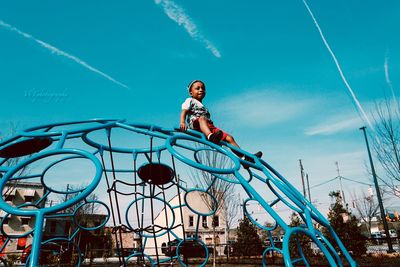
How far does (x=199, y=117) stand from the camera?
145 inches

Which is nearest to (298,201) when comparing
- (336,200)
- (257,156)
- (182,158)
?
(257,156)

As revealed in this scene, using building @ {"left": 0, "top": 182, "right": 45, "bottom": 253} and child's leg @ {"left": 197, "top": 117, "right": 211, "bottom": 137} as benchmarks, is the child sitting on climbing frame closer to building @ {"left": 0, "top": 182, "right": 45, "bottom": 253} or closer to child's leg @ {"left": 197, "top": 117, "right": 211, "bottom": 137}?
child's leg @ {"left": 197, "top": 117, "right": 211, "bottom": 137}

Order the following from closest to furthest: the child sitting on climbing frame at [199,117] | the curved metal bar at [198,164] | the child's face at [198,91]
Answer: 1. the curved metal bar at [198,164]
2. the child sitting on climbing frame at [199,117]
3. the child's face at [198,91]

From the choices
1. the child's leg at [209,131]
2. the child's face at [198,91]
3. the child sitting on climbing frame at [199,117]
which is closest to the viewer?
the child's leg at [209,131]

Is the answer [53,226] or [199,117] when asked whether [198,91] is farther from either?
[53,226]

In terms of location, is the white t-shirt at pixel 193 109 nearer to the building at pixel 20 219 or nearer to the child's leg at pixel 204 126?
the child's leg at pixel 204 126

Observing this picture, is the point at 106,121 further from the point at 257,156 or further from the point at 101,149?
the point at 257,156

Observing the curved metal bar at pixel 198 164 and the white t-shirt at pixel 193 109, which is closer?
the curved metal bar at pixel 198 164

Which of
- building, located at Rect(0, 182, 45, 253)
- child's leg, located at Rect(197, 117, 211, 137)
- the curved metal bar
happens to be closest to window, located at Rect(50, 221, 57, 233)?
building, located at Rect(0, 182, 45, 253)

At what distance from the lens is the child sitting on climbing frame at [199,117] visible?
3.24 m

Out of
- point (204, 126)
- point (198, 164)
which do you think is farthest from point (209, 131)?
point (198, 164)

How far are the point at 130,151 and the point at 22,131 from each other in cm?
132

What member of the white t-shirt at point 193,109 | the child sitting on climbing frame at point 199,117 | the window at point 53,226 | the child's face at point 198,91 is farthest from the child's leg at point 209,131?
the window at point 53,226

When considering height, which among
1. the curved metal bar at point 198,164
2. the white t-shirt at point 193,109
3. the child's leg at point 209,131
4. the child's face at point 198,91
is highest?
the child's face at point 198,91
